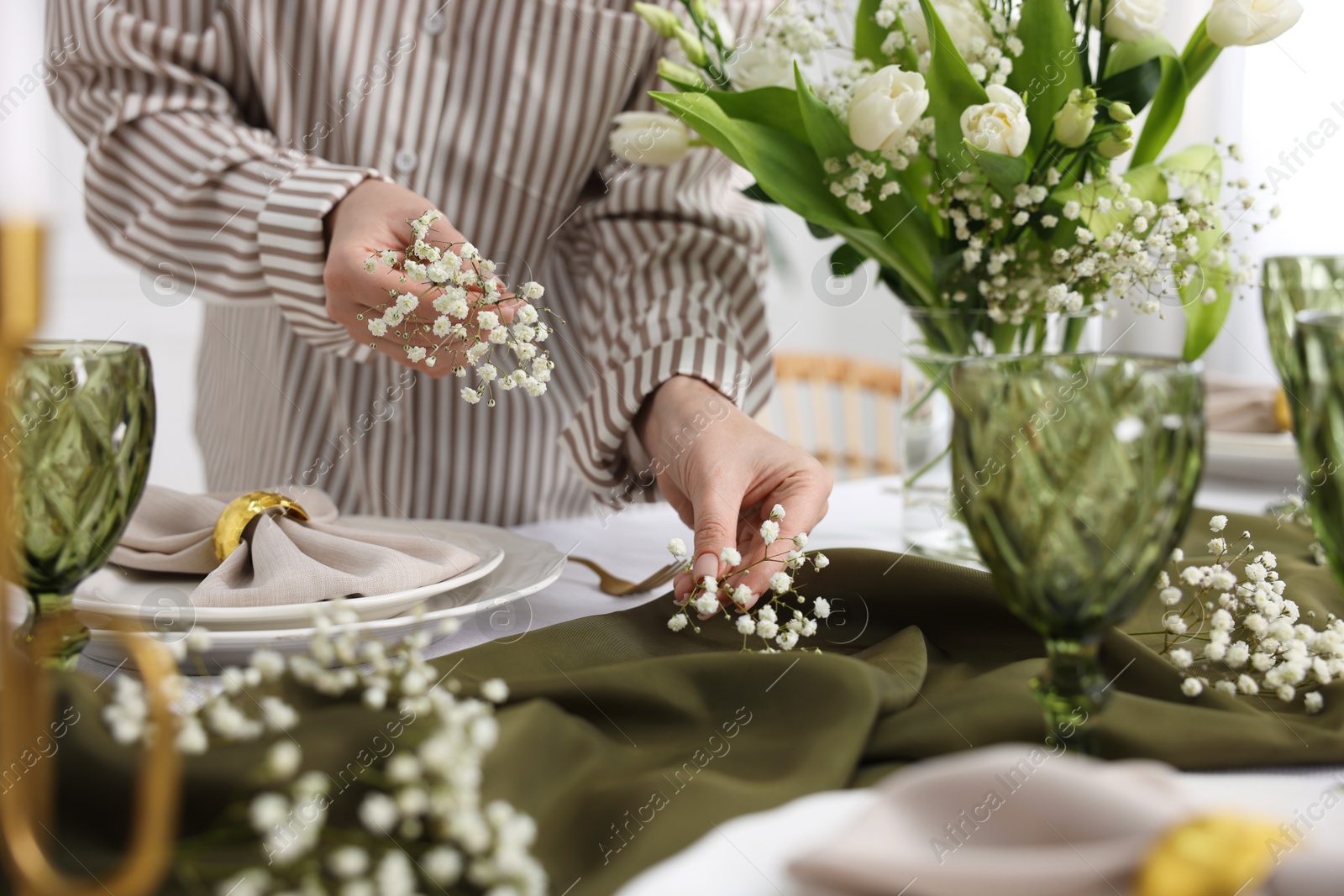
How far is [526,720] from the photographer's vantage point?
41 cm

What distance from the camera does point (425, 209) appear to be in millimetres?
713

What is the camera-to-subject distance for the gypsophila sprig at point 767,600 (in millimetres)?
537

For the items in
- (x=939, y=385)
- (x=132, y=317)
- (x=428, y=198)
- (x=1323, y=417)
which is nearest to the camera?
(x=1323, y=417)

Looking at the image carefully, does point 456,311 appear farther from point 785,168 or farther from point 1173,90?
point 1173,90

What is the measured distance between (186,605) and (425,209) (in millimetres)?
303

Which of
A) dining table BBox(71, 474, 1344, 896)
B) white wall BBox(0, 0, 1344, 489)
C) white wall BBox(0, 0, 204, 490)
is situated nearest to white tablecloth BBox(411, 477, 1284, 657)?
dining table BBox(71, 474, 1344, 896)

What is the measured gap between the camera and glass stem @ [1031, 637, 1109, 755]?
384 millimetres

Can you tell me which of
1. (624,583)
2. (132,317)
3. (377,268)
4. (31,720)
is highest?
(377,268)

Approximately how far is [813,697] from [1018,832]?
144mm

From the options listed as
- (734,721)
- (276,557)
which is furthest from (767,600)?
(276,557)

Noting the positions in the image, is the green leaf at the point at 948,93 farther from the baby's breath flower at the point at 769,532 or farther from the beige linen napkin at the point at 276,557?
the beige linen napkin at the point at 276,557

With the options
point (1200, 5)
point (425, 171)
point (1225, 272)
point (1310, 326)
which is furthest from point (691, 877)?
point (1200, 5)

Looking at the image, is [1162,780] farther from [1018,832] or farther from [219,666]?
[219,666]

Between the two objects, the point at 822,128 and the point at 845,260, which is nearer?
the point at 822,128
